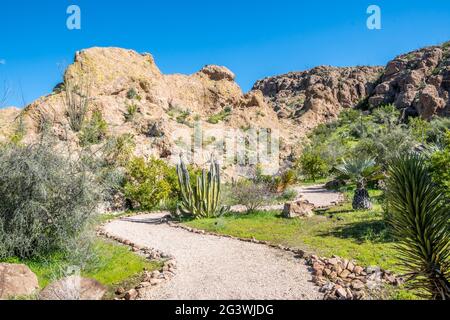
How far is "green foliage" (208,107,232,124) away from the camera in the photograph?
3555cm

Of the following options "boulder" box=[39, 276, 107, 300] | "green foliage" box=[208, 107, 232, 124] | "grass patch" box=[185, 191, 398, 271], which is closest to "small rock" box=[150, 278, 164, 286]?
"boulder" box=[39, 276, 107, 300]

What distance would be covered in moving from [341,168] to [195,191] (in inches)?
256

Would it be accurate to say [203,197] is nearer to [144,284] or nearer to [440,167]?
[144,284]

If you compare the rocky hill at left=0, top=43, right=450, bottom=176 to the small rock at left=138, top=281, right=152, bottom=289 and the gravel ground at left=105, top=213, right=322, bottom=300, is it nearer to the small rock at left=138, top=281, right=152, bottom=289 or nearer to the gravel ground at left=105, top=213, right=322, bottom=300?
the gravel ground at left=105, top=213, right=322, bottom=300

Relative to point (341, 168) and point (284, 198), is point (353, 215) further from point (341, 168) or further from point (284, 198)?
point (284, 198)

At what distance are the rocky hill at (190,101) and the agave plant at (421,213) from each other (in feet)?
31.2

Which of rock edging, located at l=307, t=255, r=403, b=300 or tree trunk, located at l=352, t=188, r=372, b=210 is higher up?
tree trunk, located at l=352, t=188, r=372, b=210

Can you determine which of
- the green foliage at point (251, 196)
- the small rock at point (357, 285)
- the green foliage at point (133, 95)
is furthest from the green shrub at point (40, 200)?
the green foliage at point (133, 95)

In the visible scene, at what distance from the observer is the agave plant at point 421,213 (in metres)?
2.85

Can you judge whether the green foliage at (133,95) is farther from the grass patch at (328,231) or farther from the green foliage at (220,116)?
the grass patch at (328,231)

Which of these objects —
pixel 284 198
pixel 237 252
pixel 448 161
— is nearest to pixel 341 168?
pixel 284 198

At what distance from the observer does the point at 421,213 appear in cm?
285

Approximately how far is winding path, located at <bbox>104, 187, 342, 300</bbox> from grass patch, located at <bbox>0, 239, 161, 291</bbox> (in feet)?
2.80

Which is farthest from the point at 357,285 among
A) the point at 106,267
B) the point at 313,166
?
the point at 313,166
